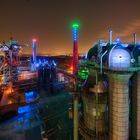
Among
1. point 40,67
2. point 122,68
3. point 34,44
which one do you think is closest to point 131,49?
point 122,68

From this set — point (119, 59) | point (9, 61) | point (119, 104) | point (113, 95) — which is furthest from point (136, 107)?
point (9, 61)

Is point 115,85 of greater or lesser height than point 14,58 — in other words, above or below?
below

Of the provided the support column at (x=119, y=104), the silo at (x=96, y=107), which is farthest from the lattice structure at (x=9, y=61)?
the support column at (x=119, y=104)

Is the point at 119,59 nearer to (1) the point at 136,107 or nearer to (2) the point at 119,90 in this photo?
(2) the point at 119,90

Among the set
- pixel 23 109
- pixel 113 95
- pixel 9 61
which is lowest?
pixel 23 109

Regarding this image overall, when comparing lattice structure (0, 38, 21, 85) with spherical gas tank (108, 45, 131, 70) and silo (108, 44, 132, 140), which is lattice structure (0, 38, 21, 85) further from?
spherical gas tank (108, 45, 131, 70)

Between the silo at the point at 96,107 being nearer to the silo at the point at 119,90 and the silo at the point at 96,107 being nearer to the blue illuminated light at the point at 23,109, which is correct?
the silo at the point at 119,90

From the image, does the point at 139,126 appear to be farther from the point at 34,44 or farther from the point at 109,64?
the point at 34,44

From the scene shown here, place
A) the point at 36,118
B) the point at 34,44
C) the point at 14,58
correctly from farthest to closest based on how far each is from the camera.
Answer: the point at 34,44
the point at 14,58
the point at 36,118
